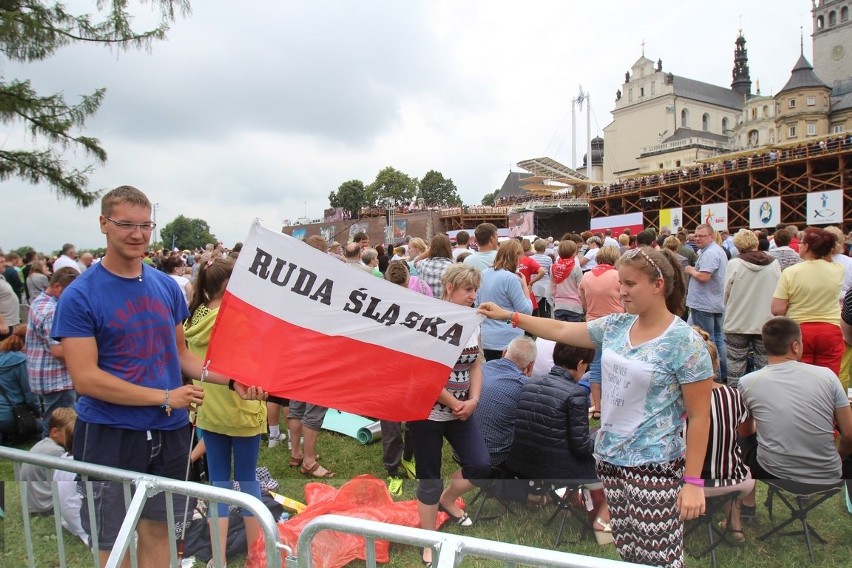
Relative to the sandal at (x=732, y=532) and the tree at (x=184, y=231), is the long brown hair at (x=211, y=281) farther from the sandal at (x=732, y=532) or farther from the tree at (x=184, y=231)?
the tree at (x=184, y=231)

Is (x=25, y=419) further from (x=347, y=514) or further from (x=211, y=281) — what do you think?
(x=347, y=514)

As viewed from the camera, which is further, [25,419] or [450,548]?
[25,419]

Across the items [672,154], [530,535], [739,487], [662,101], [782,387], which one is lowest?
[530,535]

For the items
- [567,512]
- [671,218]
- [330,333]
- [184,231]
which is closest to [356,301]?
[330,333]

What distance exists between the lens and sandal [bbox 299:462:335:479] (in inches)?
201

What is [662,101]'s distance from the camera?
88.2m

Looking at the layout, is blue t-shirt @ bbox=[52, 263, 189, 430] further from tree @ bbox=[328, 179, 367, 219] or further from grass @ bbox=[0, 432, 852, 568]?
tree @ bbox=[328, 179, 367, 219]

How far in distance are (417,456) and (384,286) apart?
126 cm

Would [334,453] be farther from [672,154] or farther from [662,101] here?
[662,101]

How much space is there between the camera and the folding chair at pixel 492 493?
4105mm

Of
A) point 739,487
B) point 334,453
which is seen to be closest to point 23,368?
point 334,453

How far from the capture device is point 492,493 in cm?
416

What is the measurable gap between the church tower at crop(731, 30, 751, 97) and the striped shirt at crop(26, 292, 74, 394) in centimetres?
11786

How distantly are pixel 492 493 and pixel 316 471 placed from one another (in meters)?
1.78
